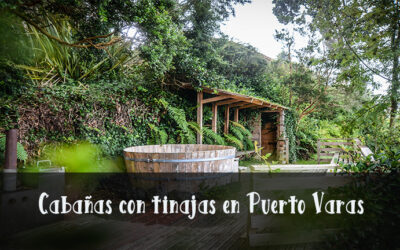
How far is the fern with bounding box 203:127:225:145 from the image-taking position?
7.11 m

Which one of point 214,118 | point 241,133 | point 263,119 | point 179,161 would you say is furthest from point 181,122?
point 263,119

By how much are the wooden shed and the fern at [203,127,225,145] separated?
0.28m

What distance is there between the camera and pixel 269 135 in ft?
36.2

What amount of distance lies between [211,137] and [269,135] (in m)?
4.41

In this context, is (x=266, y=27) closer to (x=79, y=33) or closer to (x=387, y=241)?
(x=79, y=33)

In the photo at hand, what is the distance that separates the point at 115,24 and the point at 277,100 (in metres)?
8.49

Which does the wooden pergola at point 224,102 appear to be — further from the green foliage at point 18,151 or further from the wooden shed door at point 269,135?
the green foliage at point 18,151

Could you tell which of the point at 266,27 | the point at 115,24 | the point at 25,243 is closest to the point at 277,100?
the point at 266,27

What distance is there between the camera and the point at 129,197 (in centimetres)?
444

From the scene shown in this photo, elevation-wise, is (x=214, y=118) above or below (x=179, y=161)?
above

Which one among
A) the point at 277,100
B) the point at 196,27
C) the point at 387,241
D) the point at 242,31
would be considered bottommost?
the point at 387,241

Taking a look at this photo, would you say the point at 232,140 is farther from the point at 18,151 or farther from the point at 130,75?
the point at 18,151

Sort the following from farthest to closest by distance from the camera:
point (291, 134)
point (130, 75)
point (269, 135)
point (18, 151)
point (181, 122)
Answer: point (269, 135), point (291, 134), point (130, 75), point (181, 122), point (18, 151)

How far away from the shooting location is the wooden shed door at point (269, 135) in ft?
35.9
